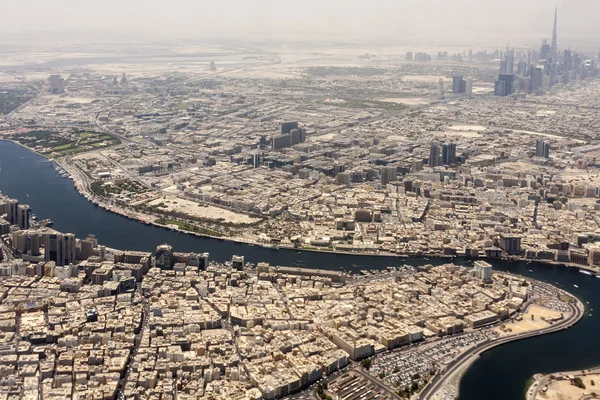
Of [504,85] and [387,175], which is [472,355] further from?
[504,85]

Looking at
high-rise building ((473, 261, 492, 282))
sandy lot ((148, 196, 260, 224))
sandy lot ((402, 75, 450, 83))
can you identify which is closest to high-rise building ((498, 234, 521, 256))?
high-rise building ((473, 261, 492, 282))

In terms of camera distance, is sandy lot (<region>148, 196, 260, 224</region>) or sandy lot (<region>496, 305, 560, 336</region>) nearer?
sandy lot (<region>496, 305, 560, 336</region>)

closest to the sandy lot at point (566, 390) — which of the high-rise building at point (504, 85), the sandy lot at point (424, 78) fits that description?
the high-rise building at point (504, 85)

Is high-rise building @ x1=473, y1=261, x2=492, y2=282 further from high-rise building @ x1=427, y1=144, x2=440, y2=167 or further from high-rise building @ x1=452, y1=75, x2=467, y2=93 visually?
high-rise building @ x1=452, y1=75, x2=467, y2=93

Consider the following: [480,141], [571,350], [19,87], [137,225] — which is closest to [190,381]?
[571,350]

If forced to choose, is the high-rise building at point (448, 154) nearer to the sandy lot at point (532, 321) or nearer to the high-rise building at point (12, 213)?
the sandy lot at point (532, 321)

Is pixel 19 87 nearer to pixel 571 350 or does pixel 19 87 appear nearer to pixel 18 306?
pixel 18 306
